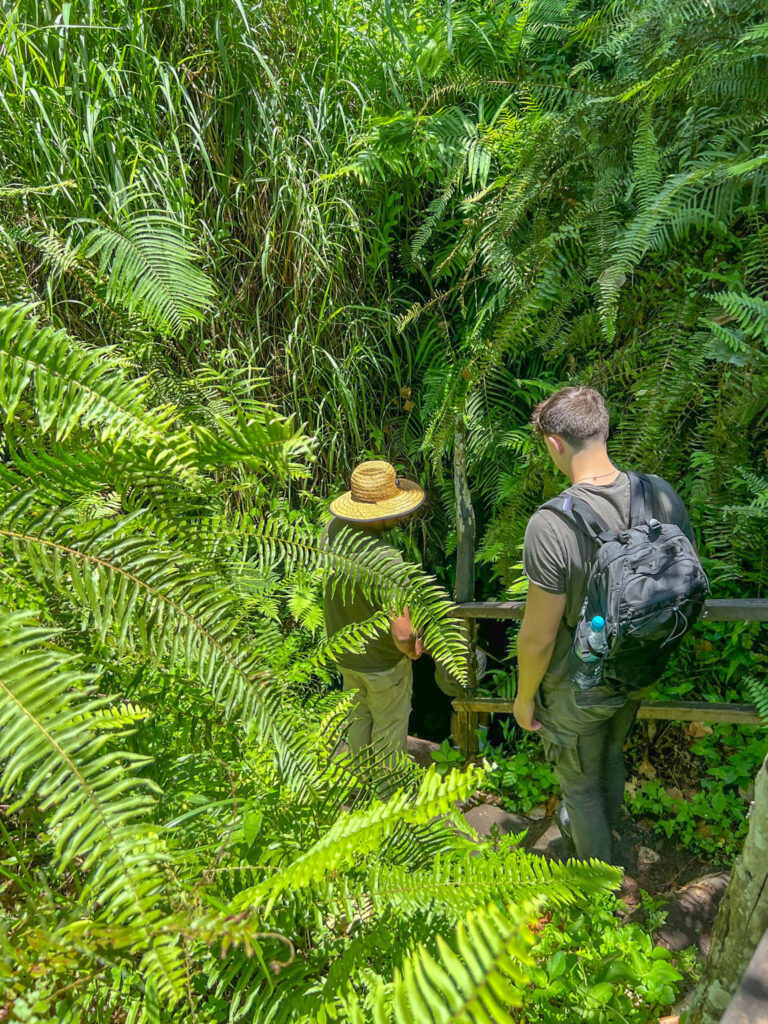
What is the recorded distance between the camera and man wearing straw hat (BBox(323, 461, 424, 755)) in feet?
9.29

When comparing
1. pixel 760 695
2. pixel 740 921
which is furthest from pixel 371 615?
pixel 740 921

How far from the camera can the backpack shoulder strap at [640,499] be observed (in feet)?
6.93

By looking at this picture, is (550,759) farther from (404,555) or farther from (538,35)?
(538,35)

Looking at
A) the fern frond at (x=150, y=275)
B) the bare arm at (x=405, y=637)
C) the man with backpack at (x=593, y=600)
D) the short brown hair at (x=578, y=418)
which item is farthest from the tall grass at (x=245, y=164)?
the man with backpack at (x=593, y=600)

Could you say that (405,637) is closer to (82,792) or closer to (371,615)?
(371,615)

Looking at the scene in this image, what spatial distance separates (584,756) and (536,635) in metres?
0.57

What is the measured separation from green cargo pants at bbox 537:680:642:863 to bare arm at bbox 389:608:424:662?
2.17ft

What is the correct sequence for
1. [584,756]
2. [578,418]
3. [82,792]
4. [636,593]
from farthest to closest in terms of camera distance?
[584,756] → [578,418] → [636,593] → [82,792]

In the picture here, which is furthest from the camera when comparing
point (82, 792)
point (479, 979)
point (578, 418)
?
point (578, 418)

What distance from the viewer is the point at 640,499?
2143 mm

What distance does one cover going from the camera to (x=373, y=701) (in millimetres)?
3213

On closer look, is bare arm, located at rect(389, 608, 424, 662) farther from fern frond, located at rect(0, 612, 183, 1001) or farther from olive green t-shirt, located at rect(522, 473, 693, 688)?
fern frond, located at rect(0, 612, 183, 1001)

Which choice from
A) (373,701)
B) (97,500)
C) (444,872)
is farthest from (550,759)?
(97,500)

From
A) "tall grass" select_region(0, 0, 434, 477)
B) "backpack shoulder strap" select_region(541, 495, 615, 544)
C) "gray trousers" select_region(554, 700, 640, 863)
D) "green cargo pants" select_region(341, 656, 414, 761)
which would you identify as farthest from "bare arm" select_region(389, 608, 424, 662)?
"tall grass" select_region(0, 0, 434, 477)
